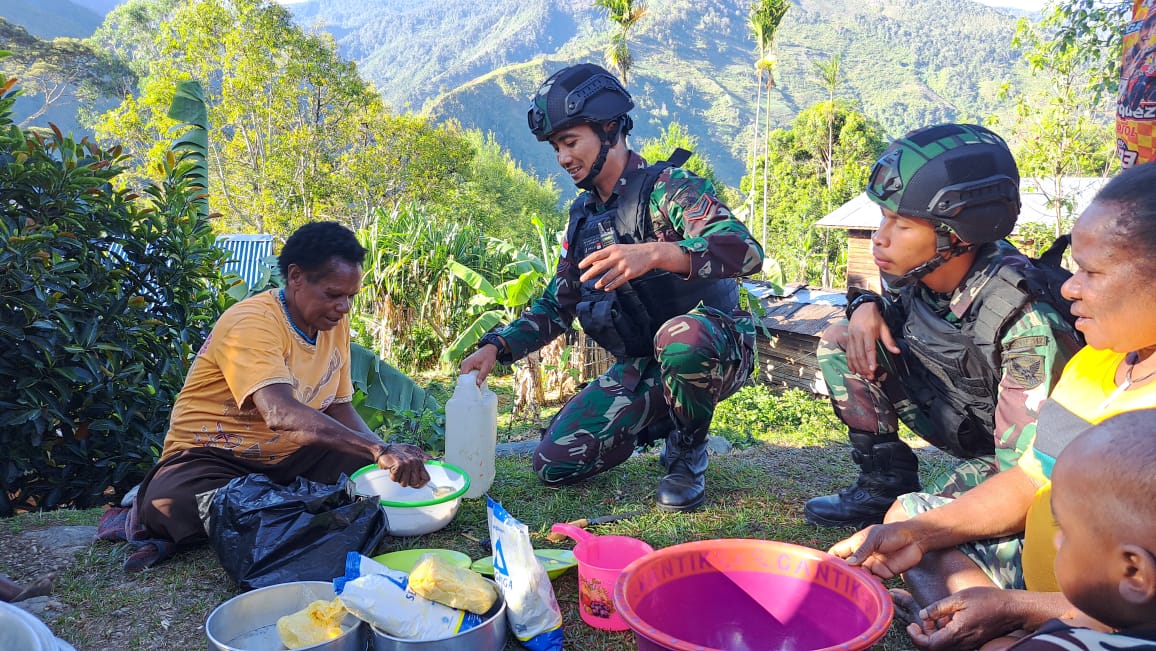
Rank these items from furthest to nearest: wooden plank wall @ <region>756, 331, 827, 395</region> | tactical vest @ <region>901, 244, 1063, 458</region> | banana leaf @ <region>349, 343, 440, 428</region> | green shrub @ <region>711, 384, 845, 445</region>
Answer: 1. wooden plank wall @ <region>756, 331, 827, 395</region>
2. green shrub @ <region>711, 384, 845, 445</region>
3. banana leaf @ <region>349, 343, 440, 428</region>
4. tactical vest @ <region>901, 244, 1063, 458</region>

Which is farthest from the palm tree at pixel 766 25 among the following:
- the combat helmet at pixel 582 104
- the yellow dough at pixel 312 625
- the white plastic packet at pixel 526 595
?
the yellow dough at pixel 312 625

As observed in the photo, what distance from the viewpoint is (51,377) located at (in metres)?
3.73

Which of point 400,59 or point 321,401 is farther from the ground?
point 400,59

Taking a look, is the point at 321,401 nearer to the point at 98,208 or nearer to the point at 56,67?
the point at 98,208

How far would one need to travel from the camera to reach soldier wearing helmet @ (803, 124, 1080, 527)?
2316 mm

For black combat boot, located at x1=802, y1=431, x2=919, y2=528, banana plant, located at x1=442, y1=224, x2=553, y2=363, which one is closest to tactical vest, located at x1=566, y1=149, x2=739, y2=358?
black combat boot, located at x1=802, y1=431, x2=919, y2=528

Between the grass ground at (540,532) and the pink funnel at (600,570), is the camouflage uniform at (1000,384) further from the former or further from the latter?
the pink funnel at (600,570)

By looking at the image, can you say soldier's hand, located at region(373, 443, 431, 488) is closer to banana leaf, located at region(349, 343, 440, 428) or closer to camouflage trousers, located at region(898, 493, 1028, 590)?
camouflage trousers, located at region(898, 493, 1028, 590)

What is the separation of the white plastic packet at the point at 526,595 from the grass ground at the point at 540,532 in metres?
0.14

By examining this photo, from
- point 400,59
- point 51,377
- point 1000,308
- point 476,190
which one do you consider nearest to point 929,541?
point 1000,308

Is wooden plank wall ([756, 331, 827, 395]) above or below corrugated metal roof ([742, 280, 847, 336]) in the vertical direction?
below

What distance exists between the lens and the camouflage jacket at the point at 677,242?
3.05 m

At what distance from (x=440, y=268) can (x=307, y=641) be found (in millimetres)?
9507

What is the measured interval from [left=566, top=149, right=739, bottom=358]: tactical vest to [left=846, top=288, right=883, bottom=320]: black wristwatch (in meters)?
0.62
